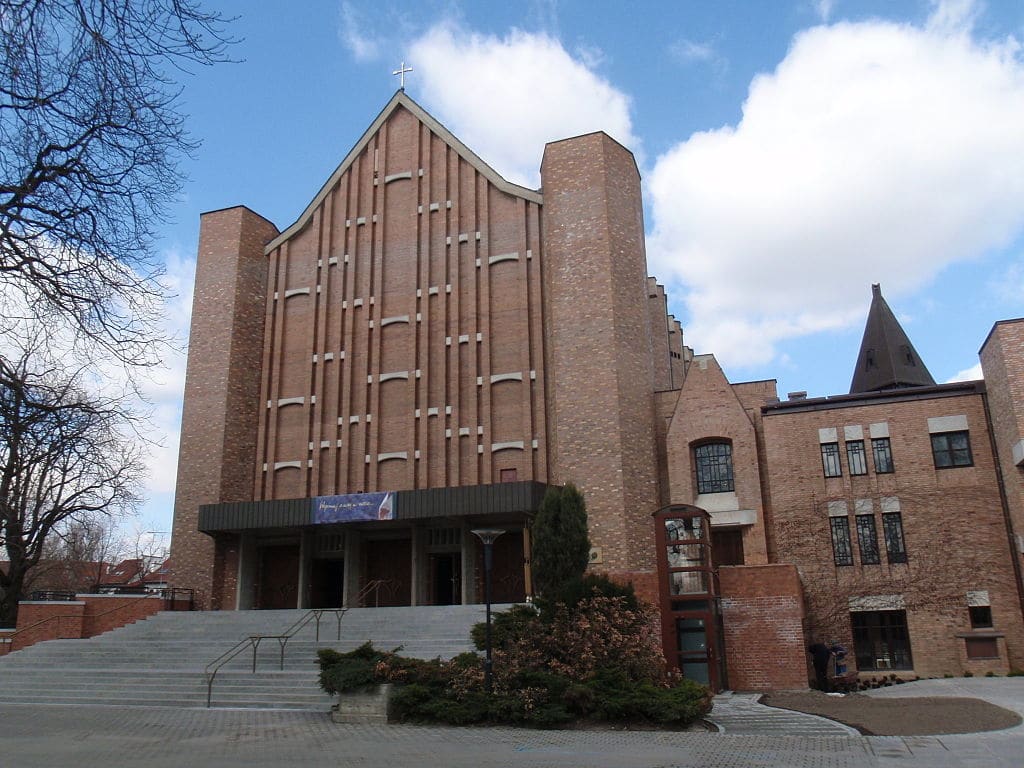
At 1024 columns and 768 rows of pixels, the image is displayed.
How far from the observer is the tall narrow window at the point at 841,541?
2522 centimetres

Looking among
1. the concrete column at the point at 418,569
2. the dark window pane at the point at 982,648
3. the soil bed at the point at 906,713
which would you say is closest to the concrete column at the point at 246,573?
the concrete column at the point at 418,569

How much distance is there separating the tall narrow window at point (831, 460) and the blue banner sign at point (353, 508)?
13026mm

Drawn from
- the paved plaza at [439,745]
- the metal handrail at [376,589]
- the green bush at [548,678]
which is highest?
the metal handrail at [376,589]

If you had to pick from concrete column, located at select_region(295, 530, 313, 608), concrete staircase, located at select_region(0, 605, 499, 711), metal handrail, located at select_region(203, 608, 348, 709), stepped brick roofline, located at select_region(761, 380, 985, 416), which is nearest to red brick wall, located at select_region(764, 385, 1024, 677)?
stepped brick roofline, located at select_region(761, 380, 985, 416)

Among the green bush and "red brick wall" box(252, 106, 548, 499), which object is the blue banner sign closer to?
"red brick wall" box(252, 106, 548, 499)

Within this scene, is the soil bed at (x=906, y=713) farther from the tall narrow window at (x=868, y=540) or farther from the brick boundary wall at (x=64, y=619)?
the brick boundary wall at (x=64, y=619)

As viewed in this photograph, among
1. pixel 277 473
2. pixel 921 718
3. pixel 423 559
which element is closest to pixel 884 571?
pixel 921 718

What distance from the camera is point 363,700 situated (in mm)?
14992

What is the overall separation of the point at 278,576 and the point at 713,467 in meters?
15.2

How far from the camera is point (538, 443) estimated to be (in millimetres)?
27906

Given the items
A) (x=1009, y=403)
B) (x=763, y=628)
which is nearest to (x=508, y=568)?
(x=763, y=628)

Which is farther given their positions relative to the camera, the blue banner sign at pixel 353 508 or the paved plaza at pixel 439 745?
the blue banner sign at pixel 353 508

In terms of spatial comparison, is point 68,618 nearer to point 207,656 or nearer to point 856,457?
point 207,656

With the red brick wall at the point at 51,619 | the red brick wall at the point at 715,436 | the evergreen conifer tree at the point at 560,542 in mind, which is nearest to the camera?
the evergreen conifer tree at the point at 560,542
